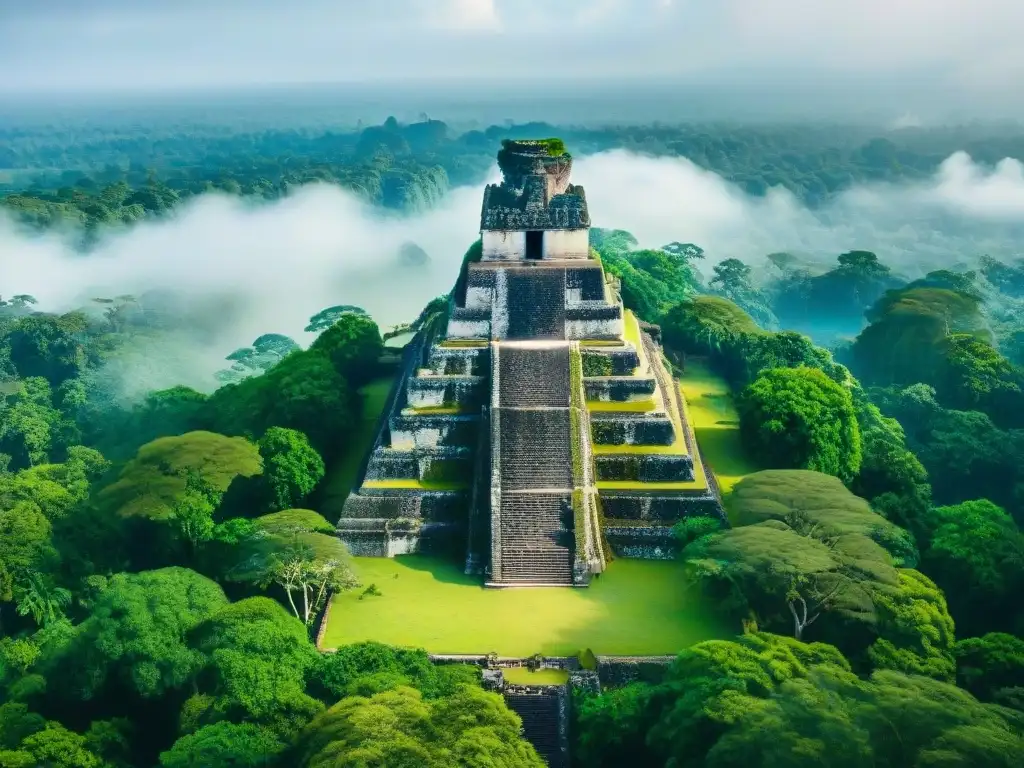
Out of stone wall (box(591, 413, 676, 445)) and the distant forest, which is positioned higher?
the distant forest

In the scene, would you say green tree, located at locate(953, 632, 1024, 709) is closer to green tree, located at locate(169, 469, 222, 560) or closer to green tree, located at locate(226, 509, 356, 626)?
green tree, located at locate(226, 509, 356, 626)

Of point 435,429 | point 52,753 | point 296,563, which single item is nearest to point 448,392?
point 435,429

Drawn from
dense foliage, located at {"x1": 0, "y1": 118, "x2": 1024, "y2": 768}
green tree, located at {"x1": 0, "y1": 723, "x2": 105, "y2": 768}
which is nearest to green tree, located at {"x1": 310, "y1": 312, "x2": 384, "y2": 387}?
dense foliage, located at {"x1": 0, "y1": 118, "x2": 1024, "y2": 768}

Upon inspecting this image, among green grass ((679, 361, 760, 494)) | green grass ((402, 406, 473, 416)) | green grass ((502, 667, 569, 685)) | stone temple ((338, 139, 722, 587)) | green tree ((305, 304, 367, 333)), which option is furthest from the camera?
green tree ((305, 304, 367, 333))

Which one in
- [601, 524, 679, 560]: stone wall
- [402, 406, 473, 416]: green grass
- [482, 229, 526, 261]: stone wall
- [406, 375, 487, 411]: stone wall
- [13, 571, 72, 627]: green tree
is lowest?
[13, 571, 72, 627]: green tree

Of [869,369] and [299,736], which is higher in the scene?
[869,369]

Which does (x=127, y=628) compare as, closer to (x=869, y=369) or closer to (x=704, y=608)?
(x=704, y=608)

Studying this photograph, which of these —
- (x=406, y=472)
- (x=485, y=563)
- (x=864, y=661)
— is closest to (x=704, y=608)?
(x=864, y=661)
